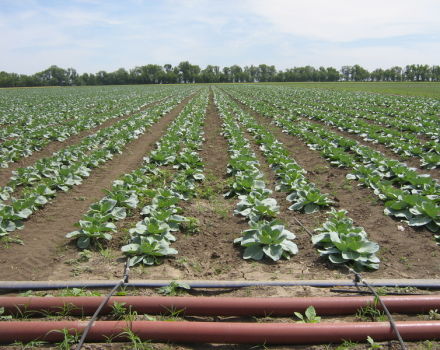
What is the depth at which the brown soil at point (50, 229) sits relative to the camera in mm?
4664

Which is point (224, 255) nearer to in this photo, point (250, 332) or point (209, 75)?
point (250, 332)

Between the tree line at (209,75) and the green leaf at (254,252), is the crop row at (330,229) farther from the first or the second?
the tree line at (209,75)

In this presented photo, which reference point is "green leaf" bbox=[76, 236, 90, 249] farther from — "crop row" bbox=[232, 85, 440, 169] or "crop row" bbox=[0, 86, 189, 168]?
"crop row" bbox=[232, 85, 440, 169]

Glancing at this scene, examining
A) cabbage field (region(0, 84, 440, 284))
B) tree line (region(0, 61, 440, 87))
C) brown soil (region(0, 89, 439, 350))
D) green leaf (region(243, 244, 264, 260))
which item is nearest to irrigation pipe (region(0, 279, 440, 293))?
brown soil (region(0, 89, 439, 350))

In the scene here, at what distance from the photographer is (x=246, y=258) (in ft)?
15.8

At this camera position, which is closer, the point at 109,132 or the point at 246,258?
the point at 246,258

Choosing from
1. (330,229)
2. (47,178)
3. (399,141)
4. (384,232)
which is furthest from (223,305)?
(399,141)

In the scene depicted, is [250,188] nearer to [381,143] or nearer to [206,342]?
[206,342]

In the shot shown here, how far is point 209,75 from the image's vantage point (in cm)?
12431

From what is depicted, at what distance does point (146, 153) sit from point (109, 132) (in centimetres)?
394

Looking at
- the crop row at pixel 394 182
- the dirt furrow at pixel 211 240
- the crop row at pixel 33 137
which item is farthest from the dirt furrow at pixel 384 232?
the crop row at pixel 33 137

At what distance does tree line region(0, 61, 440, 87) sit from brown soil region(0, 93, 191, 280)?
11497 cm

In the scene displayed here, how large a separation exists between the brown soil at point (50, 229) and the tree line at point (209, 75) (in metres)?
115

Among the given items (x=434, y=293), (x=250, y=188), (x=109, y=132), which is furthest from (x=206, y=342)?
(x=109, y=132)
